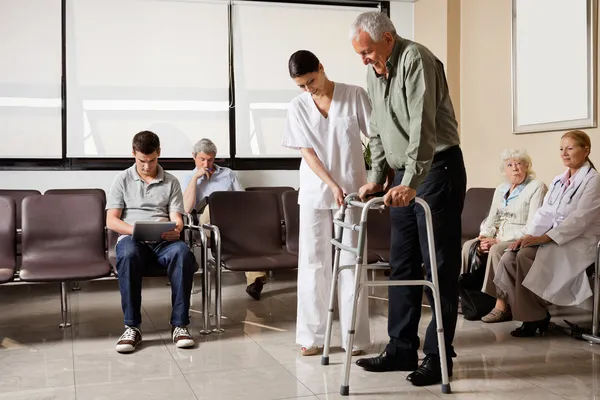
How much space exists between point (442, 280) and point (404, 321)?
306 mm

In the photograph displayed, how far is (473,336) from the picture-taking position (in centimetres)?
374

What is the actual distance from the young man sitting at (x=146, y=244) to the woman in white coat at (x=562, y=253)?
1.82 meters

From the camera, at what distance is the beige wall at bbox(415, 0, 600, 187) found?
5.38 meters

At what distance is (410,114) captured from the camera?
269 cm

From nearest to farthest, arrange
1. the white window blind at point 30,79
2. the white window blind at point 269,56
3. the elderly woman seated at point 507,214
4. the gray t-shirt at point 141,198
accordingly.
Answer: the gray t-shirt at point 141,198, the elderly woman seated at point 507,214, the white window blind at point 30,79, the white window blind at point 269,56

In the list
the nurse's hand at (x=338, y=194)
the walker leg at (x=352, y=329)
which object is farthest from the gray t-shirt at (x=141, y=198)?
the walker leg at (x=352, y=329)

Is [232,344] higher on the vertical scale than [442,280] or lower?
lower

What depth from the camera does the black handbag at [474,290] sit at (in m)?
4.13

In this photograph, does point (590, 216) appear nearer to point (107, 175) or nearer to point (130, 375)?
point (130, 375)

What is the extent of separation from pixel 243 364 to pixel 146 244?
98cm

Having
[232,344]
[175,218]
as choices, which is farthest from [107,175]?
[232,344]

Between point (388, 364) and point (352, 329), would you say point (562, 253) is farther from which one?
point (352, 329)

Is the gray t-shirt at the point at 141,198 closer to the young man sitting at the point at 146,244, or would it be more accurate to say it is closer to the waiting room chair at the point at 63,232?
the young man sitting at the point at 146,244

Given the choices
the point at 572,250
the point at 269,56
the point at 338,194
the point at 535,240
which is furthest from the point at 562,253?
the point at 269,56
